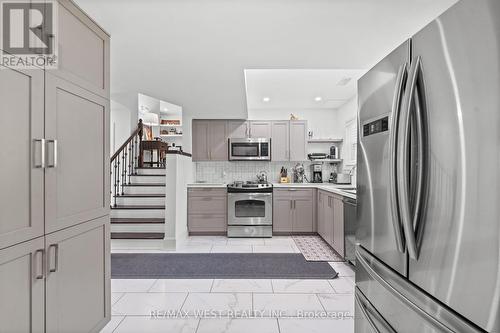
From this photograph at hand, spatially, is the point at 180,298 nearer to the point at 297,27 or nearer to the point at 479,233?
the point at 479,233

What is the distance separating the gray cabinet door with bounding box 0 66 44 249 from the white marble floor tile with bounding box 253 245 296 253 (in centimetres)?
308

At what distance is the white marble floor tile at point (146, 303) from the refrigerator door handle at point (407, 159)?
2.07 metres

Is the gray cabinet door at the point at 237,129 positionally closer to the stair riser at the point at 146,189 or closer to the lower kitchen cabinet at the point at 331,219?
the stair riser at the point at 146,189

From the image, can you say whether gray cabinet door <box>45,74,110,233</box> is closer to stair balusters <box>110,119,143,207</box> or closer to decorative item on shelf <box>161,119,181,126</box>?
stair balusters <box>110,119,143,207</box>

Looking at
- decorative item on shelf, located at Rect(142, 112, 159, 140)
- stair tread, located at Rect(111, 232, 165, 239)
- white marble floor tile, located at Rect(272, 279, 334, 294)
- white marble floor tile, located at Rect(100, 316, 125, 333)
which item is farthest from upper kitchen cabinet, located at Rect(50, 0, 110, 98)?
decorative item on shelf, located at Rect(142, 112, 159, 140)

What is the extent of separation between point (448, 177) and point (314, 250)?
11.1 feet

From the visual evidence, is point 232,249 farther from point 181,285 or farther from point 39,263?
point 39,263

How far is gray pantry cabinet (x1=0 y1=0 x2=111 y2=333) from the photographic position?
114 centimetres

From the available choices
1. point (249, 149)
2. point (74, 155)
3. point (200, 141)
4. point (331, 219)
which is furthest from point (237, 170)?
point (74, 155)

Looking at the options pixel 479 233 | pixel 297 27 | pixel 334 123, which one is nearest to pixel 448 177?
pixel 479 233

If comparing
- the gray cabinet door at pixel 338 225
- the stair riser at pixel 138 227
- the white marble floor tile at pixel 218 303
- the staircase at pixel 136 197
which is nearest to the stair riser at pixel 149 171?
the staircase at pixel 136 197

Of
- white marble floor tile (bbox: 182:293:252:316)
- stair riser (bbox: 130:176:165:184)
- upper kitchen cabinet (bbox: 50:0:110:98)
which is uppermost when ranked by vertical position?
upper kitchen cabinet (bbox: 50:0:110:98)

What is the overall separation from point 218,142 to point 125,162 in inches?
75.0

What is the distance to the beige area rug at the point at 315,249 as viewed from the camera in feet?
11.8
